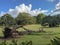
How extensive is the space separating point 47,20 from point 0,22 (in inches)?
322

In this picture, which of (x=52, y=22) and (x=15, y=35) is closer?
(x=15, y=35)

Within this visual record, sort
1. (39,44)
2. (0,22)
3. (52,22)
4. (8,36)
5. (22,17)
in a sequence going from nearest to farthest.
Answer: (39,44)
(8,36)
(52,22)
(0,22)
(22,17)

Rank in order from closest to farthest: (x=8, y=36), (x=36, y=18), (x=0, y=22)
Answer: (x=8, y=36), (x=0, y=22), (x=36, y=18)

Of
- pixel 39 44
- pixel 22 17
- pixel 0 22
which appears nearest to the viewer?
pixel 39 44

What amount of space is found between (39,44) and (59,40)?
9523 millimetres

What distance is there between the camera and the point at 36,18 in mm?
48375

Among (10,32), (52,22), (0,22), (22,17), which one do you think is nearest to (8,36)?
(10,32)

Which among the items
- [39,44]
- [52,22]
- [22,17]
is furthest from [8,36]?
[22,17]

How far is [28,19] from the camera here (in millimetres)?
42844

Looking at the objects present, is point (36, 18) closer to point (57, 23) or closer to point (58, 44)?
point (57, 23)

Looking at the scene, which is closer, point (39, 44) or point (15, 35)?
point (39, 44)

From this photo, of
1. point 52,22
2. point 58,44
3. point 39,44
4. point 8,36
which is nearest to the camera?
point 58,44

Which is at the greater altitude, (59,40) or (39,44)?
(59,40)

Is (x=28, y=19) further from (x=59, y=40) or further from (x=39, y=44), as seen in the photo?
(x=59, y=40)
